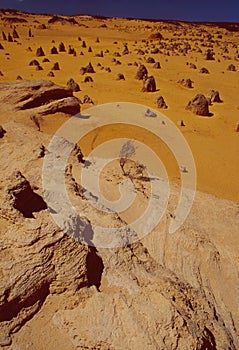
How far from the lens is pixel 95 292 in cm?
232

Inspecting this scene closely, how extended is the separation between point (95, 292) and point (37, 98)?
7283 millimetres

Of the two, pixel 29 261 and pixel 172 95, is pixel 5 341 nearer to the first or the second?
pixel 29 261

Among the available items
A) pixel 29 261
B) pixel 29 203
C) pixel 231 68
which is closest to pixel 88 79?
pixel 231 68

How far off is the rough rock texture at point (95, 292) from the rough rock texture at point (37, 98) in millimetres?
5646

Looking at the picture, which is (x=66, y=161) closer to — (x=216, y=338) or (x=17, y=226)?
(x=17, y=226)

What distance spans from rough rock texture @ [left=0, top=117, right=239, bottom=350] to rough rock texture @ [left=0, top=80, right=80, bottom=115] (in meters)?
5.65

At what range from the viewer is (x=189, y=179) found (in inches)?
274

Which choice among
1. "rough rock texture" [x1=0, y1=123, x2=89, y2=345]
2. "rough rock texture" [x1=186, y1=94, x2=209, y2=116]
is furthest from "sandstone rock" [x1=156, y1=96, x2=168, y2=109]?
"rough rock texture" [x1=0, y1=123, x2=89, y2=345]

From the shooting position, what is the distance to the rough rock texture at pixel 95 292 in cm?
209

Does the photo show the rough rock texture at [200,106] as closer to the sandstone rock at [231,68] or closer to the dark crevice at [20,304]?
the sandstone rock at [231,68]

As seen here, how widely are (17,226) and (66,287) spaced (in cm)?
58

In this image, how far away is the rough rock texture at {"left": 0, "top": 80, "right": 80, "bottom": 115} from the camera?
8.22 metres

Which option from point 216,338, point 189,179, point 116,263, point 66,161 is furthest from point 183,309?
point 189,179

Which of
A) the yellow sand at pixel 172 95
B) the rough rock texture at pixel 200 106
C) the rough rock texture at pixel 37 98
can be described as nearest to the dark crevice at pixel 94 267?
the yellow sand at pixel 172 95
